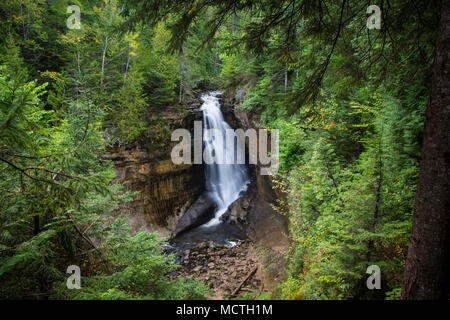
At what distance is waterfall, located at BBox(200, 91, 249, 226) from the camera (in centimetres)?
1718

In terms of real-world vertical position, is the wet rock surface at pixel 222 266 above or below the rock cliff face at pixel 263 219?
below

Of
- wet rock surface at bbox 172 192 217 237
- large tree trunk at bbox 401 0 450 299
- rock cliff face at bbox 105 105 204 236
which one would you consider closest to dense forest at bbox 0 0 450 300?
large tree trunk at bbox 401 0 450 299

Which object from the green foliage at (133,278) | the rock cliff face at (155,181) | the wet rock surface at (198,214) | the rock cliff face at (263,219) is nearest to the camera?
the green foliage at (133,278)

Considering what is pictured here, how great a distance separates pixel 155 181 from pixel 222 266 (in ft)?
24.9

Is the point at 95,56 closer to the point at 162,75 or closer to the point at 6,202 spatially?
the point at 162,75

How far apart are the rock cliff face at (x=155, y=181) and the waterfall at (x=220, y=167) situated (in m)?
1.62

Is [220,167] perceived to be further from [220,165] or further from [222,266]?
[222,266]

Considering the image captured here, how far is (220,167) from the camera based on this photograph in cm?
1778

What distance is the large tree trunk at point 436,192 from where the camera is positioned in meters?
2.13

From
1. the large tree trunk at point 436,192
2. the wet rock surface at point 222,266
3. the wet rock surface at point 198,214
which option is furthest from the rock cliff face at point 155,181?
the large tree trunk at point 436,192

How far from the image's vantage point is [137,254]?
446 centimetres

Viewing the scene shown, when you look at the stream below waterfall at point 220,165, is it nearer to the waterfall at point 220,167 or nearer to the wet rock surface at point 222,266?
the waterfall at point 220,167
